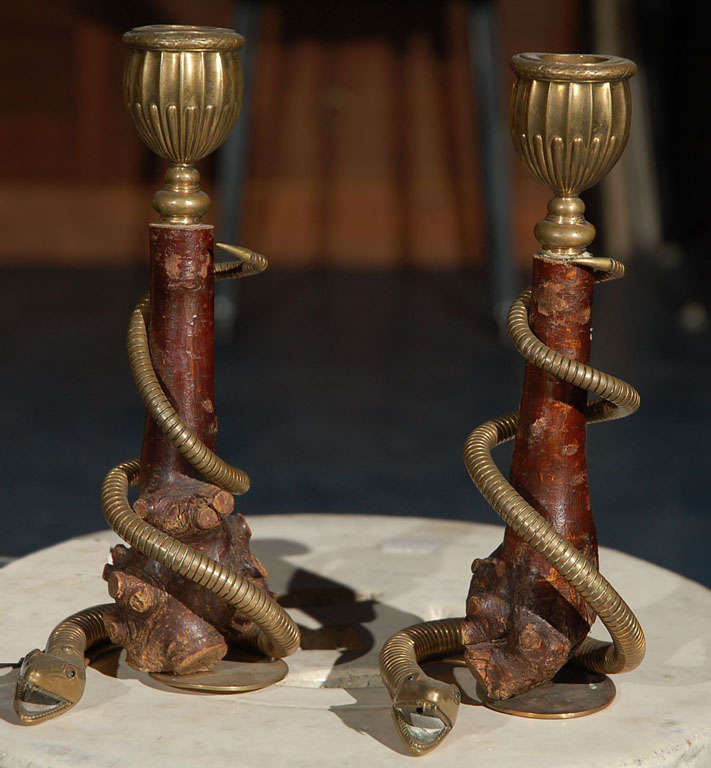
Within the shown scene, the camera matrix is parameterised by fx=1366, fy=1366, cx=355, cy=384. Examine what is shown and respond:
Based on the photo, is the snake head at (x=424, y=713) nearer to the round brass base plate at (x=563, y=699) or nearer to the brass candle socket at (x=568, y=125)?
the round brass base plate at (x=563, y=699)

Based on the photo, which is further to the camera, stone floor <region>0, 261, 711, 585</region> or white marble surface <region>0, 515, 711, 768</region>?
stone floor <region>0, 261, 711, 585</region>

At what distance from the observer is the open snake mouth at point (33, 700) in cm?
91

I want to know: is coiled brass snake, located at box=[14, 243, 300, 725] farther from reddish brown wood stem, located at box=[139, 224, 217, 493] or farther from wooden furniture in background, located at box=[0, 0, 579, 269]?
wooden furniture in background, located at box=[0, 0, 579, 269]

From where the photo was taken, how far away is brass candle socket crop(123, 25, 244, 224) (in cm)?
96

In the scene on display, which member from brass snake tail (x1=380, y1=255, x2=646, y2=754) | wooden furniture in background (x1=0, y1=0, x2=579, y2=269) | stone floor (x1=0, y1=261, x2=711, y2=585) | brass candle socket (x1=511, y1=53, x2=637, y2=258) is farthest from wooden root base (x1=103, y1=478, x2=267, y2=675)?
wooden furniture in background (x1=0, y1=0, x2=579, y2=269)

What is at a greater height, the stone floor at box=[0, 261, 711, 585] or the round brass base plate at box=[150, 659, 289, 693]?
the round brass base plate at box=[150, 659, 289, 693]

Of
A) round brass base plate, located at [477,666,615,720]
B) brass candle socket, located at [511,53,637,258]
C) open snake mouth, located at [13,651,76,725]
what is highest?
brass candle socket, located at [511,53,637,258]

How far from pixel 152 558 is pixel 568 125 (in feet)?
1.36

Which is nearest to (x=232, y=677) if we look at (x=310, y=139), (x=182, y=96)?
(x=182, y=96)

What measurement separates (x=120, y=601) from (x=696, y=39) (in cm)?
307

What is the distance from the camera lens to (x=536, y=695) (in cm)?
96

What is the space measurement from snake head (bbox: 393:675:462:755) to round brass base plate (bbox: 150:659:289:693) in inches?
5.5

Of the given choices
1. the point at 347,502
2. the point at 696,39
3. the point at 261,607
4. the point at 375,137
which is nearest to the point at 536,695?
the point at 261,607

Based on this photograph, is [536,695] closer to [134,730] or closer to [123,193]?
[134,730]
